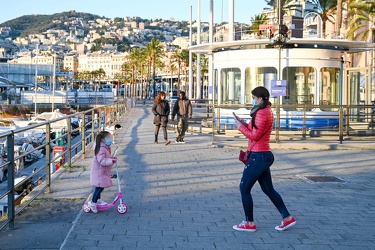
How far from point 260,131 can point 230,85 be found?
17.2 metres

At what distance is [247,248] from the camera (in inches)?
259

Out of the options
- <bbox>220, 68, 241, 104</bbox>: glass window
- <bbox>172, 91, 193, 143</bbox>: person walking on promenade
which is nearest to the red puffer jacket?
<bbox>172, 91, 193, 143</bbox>: person walking on promenade

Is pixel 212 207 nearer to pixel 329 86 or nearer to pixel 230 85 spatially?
pixel 230 85

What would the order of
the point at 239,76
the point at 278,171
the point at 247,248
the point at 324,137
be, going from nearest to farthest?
the point at 247,248, the point at 278,171, the point at 324,137, the point at 239,76

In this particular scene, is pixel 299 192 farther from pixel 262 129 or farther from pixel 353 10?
pixel 353 10

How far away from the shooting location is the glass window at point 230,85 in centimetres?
2386

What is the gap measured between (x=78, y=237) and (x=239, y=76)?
17.5 meters

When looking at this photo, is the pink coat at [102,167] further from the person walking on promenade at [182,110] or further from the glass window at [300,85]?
the glass window at [300,85]

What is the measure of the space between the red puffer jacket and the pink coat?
2066 millimetres

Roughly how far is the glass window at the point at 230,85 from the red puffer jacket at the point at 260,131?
16542 millimetres

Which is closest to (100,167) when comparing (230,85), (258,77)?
(258,77)

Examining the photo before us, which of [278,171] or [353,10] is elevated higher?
[353,10]

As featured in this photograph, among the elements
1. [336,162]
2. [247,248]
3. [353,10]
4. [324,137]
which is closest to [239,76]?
[324,137]

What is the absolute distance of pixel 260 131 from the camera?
721cm
